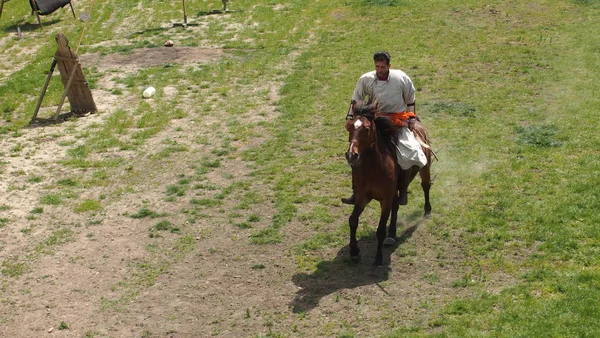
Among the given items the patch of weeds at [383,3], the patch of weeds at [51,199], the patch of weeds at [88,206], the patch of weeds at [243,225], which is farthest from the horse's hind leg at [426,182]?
the patch of weeds at [383,3]

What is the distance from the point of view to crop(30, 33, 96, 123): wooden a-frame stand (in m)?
17.4

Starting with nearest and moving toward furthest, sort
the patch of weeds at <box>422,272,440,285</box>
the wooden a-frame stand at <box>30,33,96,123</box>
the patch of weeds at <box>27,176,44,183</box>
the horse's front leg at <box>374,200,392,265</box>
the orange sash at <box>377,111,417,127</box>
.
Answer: the patch of weeds at <box>422,272,440,285</box>, the horse's front leg at <box>374,200,392,265</box>, the orange sash at <box>377,111,417,127</box>, the patch of weeds at <box>27,176,44,183</box>, the wooden a-frame stand at <box>30,33,96,123</box>

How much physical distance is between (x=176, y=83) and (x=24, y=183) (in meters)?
6.80

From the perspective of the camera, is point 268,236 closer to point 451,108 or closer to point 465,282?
point 465,282

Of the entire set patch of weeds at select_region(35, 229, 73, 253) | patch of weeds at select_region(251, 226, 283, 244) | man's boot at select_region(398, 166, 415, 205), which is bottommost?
patch of weeds at select_region(251, 226, 283, 244)

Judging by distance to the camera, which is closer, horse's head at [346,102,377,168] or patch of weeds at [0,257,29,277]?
horse's head at [346,102,377,168]

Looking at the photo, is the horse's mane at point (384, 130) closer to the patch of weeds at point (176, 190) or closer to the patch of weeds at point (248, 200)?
the patch of weeds at point (248, 200)

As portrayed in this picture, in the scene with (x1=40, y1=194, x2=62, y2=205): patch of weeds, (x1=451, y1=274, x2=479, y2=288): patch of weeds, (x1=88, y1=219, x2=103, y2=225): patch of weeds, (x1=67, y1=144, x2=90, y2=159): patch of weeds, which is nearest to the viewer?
(x1=451, y1=274, x2=479, y2=288): patch of weeds

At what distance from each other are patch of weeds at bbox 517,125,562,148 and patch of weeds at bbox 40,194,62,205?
8.78m

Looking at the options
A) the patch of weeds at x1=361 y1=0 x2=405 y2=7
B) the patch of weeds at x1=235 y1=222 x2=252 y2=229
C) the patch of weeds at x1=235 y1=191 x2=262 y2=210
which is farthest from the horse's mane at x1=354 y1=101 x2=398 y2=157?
the patch of weeds at x1=361 y1=0 x2=405 y2=7

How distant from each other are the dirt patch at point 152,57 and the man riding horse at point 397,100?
1210 cm

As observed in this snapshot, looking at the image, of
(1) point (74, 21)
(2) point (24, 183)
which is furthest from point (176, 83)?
(1) point (74, 21)

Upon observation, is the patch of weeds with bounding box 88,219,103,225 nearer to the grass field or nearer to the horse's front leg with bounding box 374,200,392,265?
the grass field

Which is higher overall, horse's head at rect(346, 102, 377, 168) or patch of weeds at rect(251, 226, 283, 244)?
horse's head at rect(346, 102, 377, 168)
